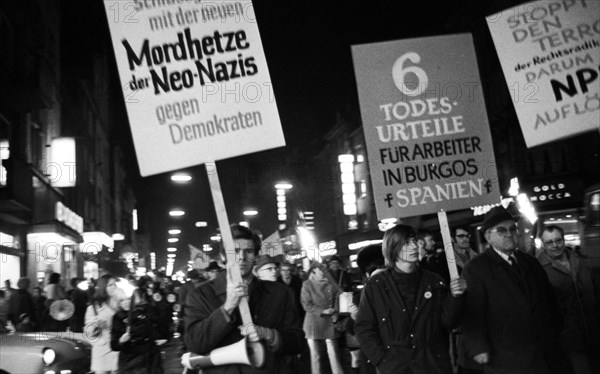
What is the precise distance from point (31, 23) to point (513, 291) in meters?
25.8

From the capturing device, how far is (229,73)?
5.56m

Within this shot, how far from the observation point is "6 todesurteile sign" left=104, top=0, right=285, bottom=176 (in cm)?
539

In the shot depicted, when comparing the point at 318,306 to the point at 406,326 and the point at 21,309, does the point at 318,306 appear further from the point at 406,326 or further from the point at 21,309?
the point at 21,309

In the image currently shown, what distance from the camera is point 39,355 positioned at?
9.87 meters

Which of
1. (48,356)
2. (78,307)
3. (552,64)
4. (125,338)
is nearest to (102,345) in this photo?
(125,338)

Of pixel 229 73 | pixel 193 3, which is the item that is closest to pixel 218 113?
pixel 229 73

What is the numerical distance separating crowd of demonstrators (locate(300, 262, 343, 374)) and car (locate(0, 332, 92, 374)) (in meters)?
3.55

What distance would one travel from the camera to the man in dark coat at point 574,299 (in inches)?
284

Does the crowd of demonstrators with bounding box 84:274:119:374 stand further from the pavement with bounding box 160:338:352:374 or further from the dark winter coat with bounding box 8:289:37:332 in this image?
the dark winter coat with bounding box 8:289:37:332

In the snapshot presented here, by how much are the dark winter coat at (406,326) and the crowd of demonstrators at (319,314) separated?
20.6 feet

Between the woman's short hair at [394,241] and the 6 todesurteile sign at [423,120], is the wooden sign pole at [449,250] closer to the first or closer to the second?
the woman's short hair at [394,241]

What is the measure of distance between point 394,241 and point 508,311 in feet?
3.44

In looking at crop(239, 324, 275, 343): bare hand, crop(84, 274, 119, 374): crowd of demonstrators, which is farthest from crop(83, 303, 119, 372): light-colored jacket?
crop(239, 324, 275, 343): bare hand

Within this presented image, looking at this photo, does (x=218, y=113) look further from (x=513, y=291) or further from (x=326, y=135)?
(x=326, y=135)
